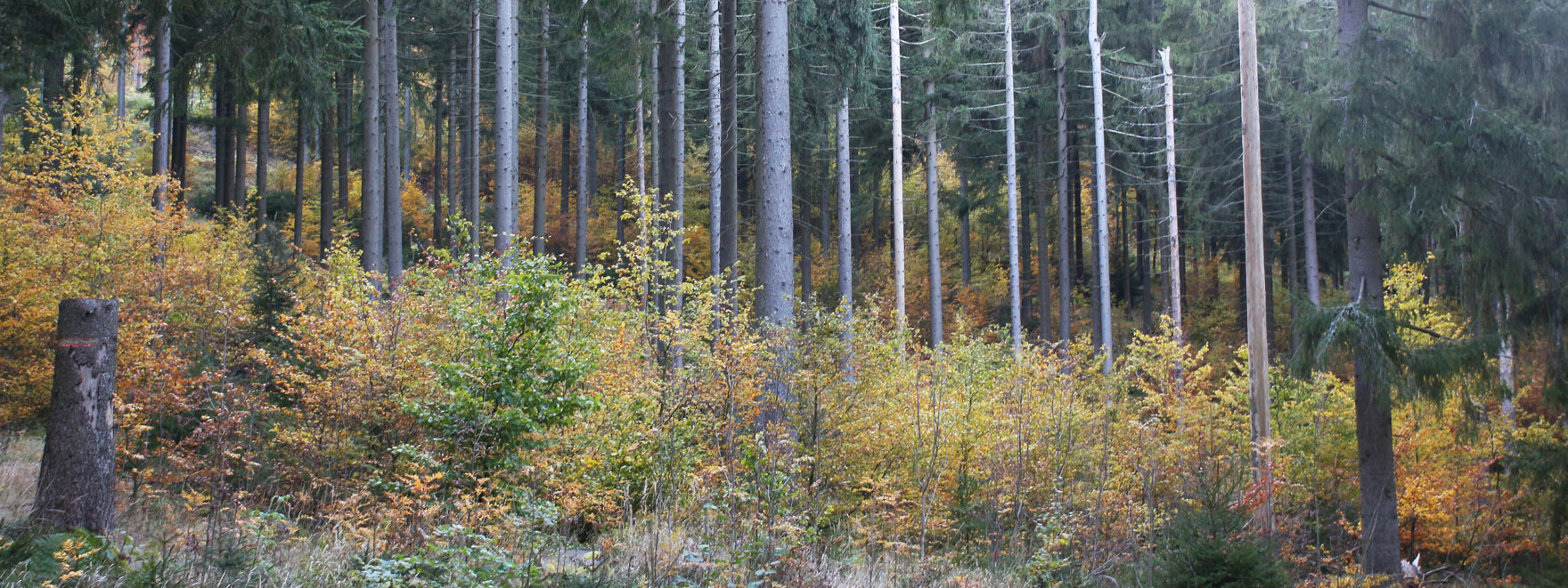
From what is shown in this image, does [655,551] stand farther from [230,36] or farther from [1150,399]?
[1150,399]

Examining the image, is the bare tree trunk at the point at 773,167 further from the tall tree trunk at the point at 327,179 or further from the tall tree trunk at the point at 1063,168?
the tall tree trunk at the point at 1063,168

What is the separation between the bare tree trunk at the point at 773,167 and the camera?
1011cm

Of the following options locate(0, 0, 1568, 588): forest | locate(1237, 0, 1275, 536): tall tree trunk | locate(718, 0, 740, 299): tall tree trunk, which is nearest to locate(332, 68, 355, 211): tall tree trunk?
locate(0, 0, 1568, 588): forest

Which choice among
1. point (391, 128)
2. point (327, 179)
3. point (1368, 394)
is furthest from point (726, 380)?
point (327, 179)

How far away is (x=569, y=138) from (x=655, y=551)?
33.8 metres

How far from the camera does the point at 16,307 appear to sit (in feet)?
33.5

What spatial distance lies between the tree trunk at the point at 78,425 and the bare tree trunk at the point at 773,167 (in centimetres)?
620

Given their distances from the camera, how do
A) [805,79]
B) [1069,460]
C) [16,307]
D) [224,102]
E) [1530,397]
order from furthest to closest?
[224,102], [1530,397], [805,79], [1069,460], [16,307]

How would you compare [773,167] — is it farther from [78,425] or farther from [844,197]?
[844,197]

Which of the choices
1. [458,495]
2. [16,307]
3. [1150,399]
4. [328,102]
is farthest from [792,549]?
[328,102]

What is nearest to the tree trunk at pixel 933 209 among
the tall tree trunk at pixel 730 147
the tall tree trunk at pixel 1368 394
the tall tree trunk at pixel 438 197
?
the tall tree trunk at pixel 730 147

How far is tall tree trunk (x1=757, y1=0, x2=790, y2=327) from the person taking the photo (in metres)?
10.1

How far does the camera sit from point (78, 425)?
4.73 meters

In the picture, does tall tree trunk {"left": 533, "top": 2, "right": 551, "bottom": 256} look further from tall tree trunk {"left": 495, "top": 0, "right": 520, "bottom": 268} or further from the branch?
the branch
